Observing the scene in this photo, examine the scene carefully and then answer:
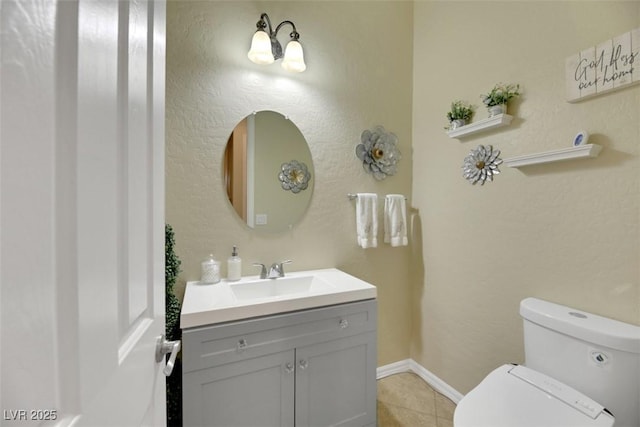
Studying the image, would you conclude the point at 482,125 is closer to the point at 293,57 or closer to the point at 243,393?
the point at 293,57

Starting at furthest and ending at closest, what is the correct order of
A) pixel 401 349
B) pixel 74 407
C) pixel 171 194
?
pixel 401 349
pixel 171 194
pixel 74 407

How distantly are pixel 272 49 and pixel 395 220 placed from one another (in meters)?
1.34

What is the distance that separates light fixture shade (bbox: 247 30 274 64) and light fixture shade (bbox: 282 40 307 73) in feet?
0.35

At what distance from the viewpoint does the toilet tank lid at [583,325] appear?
0.93 metres

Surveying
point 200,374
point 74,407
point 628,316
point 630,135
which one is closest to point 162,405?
point 200,374

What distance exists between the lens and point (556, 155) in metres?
1.14

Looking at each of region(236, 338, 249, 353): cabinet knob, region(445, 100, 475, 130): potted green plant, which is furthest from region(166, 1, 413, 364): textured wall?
region(236, 338, 249, 353): cabinet knob

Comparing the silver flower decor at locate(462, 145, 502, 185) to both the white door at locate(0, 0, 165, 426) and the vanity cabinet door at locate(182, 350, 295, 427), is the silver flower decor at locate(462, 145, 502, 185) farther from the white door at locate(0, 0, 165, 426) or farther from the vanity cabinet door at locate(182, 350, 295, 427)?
the white door at locate(0, 0, 165, 426)

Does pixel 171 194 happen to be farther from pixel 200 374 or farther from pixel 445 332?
pixel 445 332

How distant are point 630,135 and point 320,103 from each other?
146 cm

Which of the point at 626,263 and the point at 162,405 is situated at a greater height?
the point at 626,263

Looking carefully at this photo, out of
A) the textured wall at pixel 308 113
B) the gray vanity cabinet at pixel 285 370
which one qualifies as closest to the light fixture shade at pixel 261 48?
the textured wall at pixel 308 113

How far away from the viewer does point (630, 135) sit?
3.26 ft

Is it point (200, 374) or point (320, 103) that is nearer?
point (200, 374)
